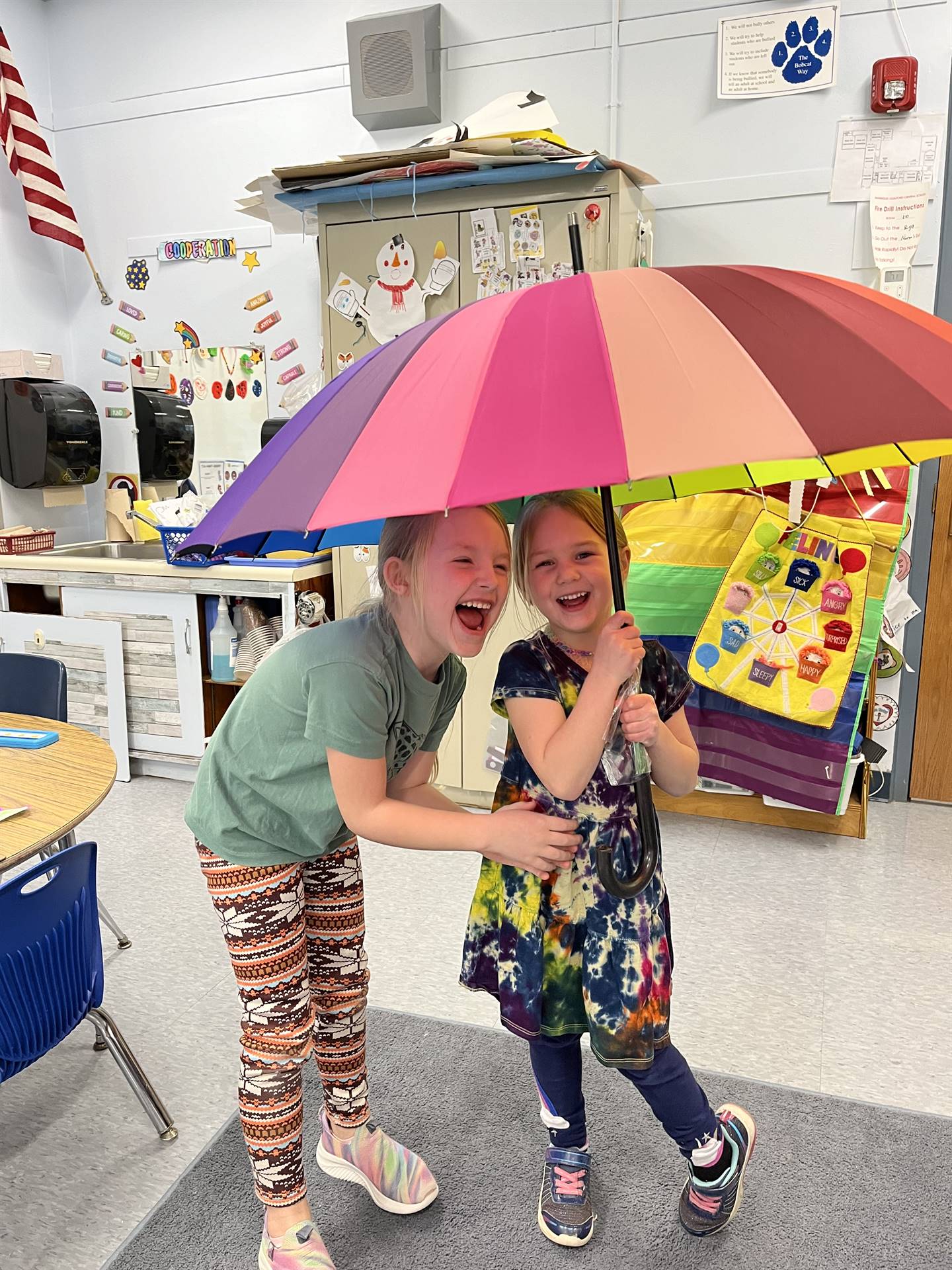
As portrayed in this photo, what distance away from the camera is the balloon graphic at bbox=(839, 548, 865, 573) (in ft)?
8.95

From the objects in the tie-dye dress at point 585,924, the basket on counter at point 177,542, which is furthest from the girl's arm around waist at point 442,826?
the basket on counter at point 177,542

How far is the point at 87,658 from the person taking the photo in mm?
3516

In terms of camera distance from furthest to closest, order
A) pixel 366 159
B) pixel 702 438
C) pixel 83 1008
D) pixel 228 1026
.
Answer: pixel 366 159
pixel 228 1026
pixel 83 1008
pixel 702 438

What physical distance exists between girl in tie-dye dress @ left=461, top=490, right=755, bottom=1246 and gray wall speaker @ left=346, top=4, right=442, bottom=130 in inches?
107

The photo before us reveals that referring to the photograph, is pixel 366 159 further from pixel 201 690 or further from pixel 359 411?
pixel 359 411

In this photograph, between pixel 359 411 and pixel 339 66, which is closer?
pixel 359 411

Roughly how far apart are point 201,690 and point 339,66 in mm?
2381

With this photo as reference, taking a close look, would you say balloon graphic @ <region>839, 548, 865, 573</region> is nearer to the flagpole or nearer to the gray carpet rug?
the gray carpet rug

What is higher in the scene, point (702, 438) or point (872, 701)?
point (702, 438)

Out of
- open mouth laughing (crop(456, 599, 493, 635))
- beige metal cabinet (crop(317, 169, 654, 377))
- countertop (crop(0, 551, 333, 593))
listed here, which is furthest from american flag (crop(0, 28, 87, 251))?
open mouth laughing (crop(456, 599, 493, 635))

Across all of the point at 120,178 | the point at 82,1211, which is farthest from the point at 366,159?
the point at 82,1211

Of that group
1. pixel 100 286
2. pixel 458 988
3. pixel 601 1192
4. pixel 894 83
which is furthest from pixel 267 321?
pixel 601 1192

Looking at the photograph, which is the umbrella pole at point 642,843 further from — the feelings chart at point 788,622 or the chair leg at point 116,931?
the feelings chart at point 788,622

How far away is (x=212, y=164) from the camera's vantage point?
3738mm
